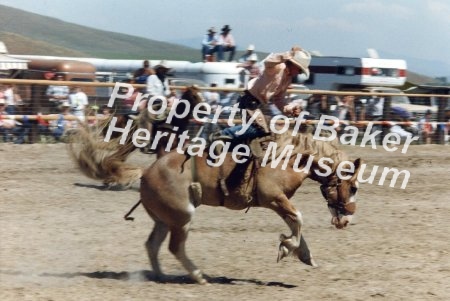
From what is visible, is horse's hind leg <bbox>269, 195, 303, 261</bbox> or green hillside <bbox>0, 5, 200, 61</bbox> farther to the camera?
green hillside <bbox>0, 5, 200, 61</bbox>

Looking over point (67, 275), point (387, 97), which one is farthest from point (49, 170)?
point (387, 97)

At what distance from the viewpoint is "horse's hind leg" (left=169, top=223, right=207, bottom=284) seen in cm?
591

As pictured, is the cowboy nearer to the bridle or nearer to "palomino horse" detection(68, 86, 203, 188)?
the bridle

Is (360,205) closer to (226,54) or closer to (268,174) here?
(268,174)

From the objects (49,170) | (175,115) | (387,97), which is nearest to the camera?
(175,115)

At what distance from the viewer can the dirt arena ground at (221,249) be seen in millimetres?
5750

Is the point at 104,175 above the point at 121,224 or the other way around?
above

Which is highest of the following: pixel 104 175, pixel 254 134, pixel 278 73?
pixel 278 73

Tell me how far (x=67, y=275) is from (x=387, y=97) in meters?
10.6

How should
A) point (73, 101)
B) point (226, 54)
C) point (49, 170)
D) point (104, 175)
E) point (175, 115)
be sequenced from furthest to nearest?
point (226, 54) → point (73, 101) → point (49, 170) → point (175, 115) → point (104, 175)

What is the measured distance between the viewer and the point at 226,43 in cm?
1962

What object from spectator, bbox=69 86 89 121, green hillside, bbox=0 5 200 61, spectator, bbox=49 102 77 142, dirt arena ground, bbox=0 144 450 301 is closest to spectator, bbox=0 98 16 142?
spectator, bbox=49 102 77 142

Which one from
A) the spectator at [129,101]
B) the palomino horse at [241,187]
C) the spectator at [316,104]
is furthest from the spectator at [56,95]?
the palomino horse at [241,187]

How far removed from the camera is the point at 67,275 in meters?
6.11
